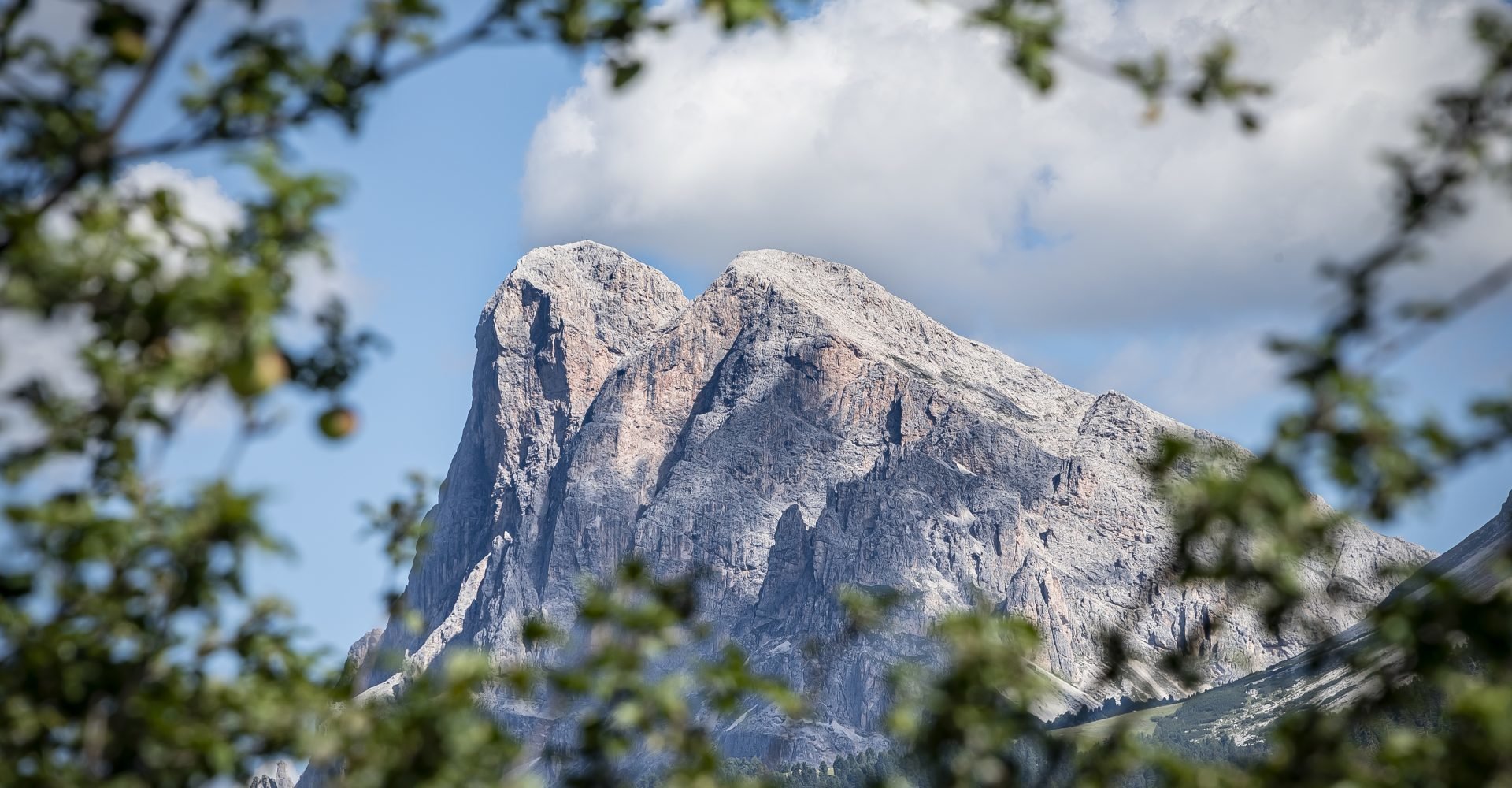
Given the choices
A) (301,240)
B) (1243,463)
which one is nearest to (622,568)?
(301,240)

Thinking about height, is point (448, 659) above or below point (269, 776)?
below

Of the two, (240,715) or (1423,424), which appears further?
(240,715)

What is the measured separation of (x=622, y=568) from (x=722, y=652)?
725 mm

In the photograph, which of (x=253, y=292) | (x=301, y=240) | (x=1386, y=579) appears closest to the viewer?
(x=253, y=292)

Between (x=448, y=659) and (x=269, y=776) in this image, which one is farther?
(x=269, y=776)

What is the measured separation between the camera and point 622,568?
579 centimetres

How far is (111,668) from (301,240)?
1.93 metres

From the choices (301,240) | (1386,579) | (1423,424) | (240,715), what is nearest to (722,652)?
(240,715)

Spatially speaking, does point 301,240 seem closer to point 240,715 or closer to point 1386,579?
point 240,715

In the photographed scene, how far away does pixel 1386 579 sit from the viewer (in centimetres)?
714

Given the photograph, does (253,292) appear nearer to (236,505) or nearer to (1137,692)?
(236,505)

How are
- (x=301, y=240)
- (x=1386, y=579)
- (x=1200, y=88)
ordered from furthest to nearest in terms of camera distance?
(x=1386, y=579)
(x=1200, y=88)
(x=301, y=240)

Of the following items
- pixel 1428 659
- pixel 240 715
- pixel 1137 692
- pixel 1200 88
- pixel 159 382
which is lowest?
pixel 1428 659

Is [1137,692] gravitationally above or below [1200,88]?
below
